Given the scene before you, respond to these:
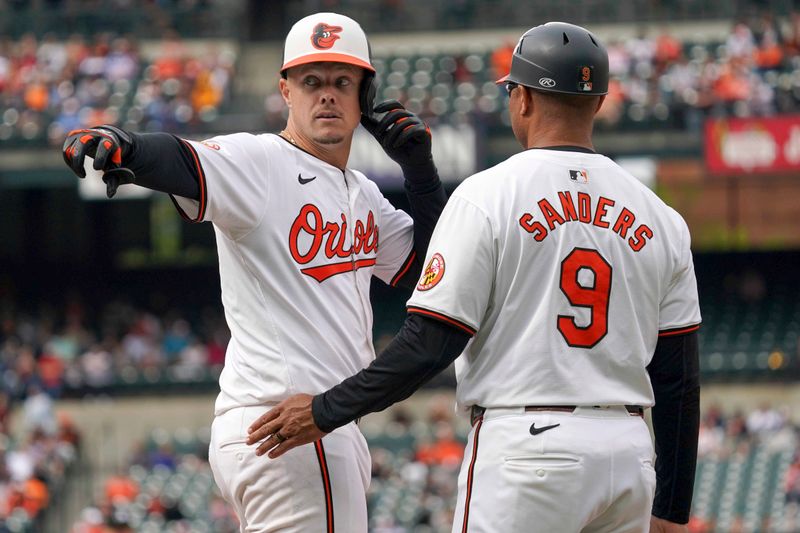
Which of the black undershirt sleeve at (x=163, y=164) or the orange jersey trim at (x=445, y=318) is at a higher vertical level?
the black undershirt sleeve at (x=163, y=164)

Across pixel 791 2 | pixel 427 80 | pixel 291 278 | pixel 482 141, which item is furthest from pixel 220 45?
pixel 291 278

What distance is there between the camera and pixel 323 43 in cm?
409

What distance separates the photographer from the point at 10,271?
2311 centimetres

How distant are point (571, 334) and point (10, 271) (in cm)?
2058

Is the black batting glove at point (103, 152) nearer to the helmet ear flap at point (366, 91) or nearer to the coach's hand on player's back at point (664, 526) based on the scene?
the helmet ear flap at point (366, 91)

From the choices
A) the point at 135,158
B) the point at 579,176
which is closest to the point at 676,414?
the point at 579,176

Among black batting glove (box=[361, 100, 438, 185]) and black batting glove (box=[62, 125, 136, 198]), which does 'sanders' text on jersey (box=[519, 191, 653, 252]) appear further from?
black batting glove (box=[62, 125, 136, 198])

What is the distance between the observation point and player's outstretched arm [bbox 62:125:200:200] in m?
3.52

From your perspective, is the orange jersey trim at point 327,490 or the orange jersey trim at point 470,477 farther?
the orange jersey trim at point 327,490

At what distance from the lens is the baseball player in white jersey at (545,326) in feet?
11.7

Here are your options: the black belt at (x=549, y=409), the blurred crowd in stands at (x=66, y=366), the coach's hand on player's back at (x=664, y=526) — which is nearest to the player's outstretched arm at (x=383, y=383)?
the black belt at (x=549, y=409)

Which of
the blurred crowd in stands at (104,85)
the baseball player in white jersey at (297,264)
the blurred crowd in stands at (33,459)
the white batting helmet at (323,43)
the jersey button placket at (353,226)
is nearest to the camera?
the baseball player in white jersey at (297,264)

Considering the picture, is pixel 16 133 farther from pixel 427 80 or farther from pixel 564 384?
pixel 564 384

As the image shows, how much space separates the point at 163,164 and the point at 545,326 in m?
1.05
